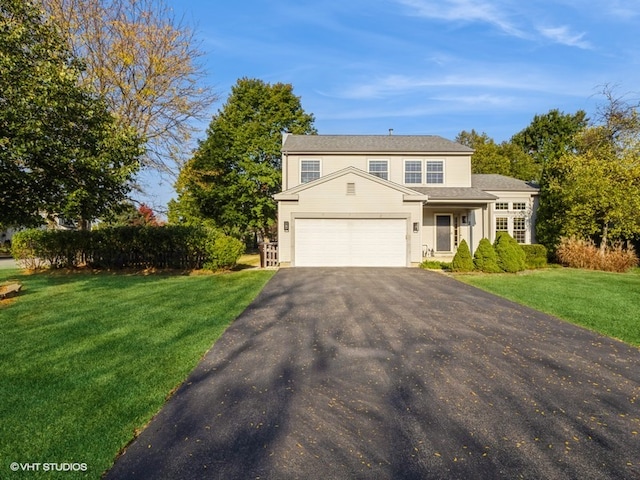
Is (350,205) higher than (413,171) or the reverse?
the reverse

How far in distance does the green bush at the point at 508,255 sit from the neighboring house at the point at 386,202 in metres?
3.28

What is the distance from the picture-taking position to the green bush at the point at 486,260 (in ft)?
44.8

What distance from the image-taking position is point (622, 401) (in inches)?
140

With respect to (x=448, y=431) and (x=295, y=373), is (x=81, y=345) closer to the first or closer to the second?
(x=295, y=373)

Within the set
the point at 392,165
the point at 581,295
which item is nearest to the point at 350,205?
the point at 392,165

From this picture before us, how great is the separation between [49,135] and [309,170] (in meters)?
12.2

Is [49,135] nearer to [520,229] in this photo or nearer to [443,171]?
[443,171]

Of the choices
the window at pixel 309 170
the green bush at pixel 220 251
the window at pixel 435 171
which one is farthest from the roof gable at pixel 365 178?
the window at pixel 435 171

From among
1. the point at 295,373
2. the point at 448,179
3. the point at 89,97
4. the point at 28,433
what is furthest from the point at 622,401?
the point at 448,179

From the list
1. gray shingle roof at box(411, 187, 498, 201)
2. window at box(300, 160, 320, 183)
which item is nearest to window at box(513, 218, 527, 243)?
gray shingle roof at box(411, 187, 498, 201)

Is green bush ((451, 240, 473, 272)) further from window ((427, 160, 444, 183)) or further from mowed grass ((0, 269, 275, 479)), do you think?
mowed grass ((0, 269, 275, 479))

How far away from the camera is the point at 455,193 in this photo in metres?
18.1

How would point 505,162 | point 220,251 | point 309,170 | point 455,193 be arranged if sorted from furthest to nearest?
point 505,162 < point 309,170 < point 455,193 < point 220,251

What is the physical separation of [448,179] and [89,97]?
54.7ft
